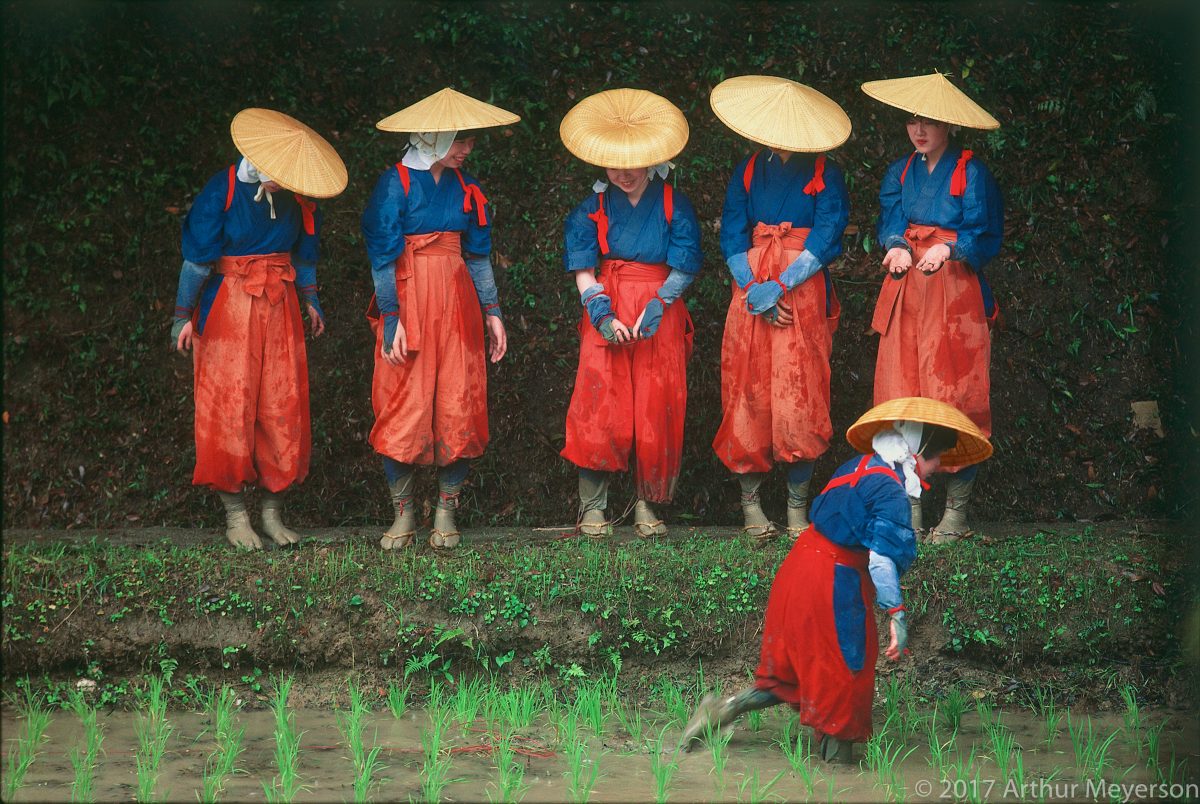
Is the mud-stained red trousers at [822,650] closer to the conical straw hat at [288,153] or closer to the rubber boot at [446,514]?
the rubber boot at [446,514]

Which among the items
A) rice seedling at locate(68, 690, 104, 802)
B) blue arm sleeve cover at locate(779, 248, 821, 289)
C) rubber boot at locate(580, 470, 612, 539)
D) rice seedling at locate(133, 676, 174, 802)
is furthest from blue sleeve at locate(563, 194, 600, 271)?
rice seedling at locate(68, 690, 104, 802)

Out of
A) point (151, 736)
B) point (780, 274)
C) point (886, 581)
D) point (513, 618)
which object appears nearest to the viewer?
point (886, 581)

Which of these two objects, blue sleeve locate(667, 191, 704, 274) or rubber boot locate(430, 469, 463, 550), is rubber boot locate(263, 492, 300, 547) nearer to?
rubber boot locate(430, 469, 463, 550)

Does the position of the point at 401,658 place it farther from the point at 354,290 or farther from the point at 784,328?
the point at 354,290

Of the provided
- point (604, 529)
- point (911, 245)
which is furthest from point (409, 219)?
point (911, 245)

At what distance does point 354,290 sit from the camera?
782 cm

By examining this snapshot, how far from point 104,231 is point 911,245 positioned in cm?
449

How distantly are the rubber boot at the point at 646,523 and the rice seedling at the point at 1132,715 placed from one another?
7.10ft

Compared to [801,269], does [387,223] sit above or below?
above

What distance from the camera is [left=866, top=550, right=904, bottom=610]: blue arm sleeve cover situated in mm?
4352

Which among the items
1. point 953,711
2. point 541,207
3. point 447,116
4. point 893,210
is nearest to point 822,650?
point 953,711

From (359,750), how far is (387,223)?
239cm

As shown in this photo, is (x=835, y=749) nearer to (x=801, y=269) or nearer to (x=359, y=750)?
(x=359, y=750)

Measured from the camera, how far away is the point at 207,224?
595 cm
